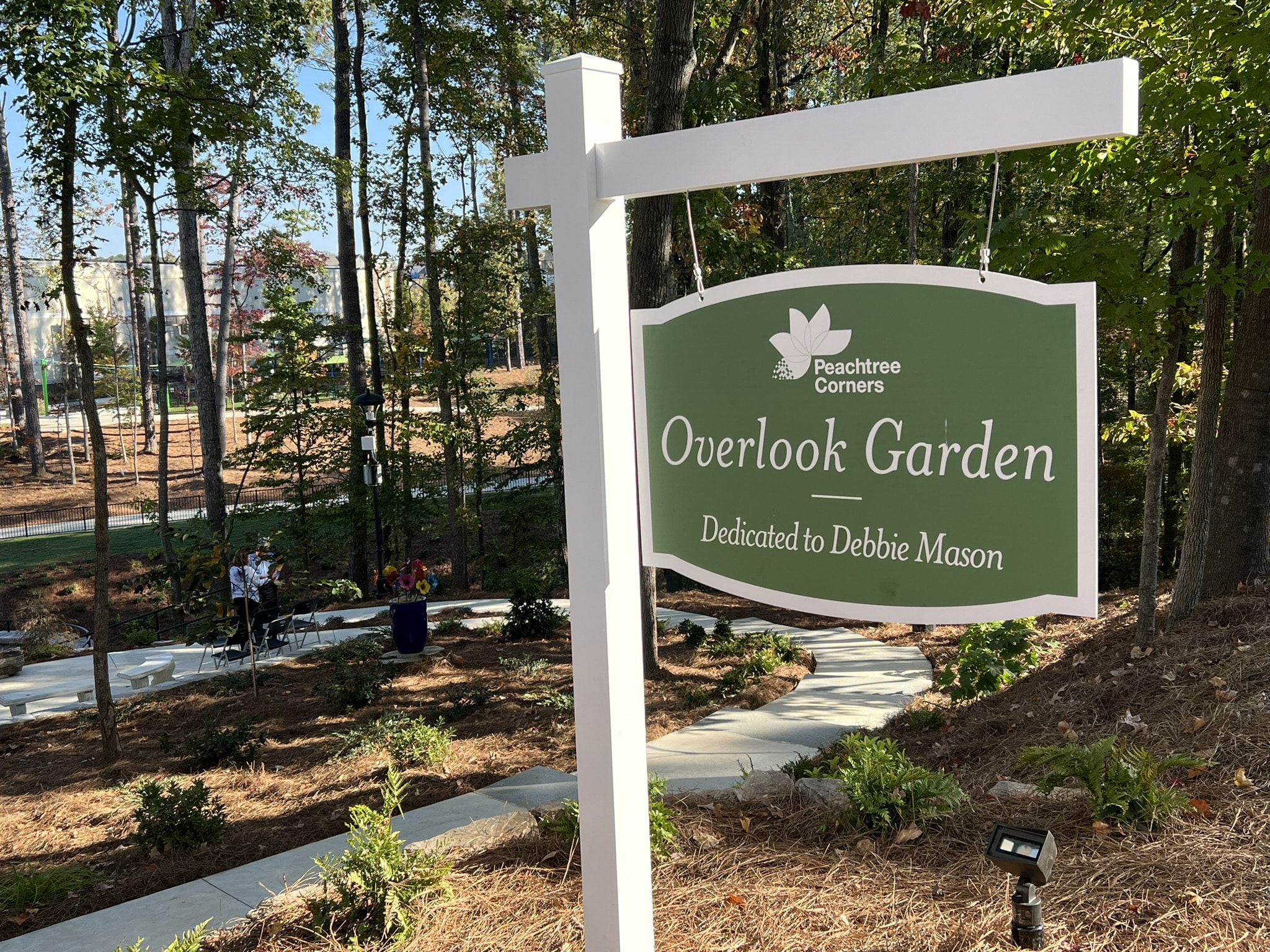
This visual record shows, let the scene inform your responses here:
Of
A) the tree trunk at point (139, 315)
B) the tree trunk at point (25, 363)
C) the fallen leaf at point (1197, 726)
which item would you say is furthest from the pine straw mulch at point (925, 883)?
the tree trunk at point (25, 363)

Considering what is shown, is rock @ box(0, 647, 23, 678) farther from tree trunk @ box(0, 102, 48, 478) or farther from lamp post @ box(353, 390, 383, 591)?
tree trunk @ box(0, 102, 48, 478)

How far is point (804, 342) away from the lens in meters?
2.33

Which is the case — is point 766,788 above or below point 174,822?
above

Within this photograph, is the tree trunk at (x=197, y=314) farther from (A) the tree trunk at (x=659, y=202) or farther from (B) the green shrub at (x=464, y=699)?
(A) the tree trunk at (x=659, y=202)

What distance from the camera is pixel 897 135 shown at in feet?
6.89

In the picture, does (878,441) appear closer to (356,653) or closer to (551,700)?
(551,700)

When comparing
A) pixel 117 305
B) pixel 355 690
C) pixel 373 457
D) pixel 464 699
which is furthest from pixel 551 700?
pixel 117 305

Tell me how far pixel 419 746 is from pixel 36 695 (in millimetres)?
6044

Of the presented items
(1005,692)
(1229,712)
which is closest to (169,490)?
(1005,692)

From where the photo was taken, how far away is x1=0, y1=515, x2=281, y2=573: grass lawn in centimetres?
→ 2267

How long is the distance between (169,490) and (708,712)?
28.8 meters

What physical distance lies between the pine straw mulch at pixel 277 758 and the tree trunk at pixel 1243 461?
3.66 meters

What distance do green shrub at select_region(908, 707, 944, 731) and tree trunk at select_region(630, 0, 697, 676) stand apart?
261cm

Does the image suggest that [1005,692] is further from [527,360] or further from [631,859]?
[527,360]
